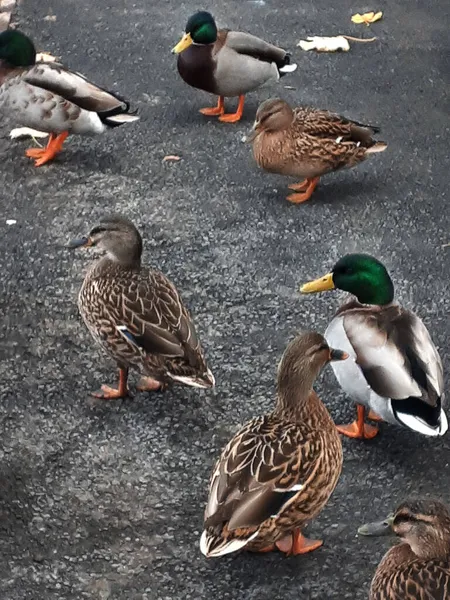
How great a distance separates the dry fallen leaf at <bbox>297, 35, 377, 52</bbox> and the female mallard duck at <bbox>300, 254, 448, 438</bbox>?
3513 mm

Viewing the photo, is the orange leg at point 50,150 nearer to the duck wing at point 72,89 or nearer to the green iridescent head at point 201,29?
the duck wing at point 72,89

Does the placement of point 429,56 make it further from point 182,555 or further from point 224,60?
point 182,555

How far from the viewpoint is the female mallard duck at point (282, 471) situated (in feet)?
9.78

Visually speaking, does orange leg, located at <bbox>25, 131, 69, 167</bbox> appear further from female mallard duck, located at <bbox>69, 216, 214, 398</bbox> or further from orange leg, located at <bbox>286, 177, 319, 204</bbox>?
female mallard duck, located at <bbox>69, 216, 214, 398</bbox>

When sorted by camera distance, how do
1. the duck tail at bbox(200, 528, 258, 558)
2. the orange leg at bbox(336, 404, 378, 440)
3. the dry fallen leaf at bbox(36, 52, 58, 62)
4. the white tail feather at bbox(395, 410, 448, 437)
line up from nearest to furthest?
the duck tail at bbox(200, 528, 258, 558) → the white tail feather at bbox(395, 410, 448, 437) → the orange leg at bbox(336, 404, 378, 440) → the dry fallen leaf at bbox(36, 52, 58, 62)

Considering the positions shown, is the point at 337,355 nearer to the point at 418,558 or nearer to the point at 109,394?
the point at 418,558

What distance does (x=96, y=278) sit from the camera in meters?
3.98

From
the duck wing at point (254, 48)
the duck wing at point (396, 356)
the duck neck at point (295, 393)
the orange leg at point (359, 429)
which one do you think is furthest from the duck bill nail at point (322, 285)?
the duck wing at point (254, 48)

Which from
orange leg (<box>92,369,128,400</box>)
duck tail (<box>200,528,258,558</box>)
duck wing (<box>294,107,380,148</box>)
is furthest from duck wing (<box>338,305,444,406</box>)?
duck wing (<box>294,107,380,148</box>)

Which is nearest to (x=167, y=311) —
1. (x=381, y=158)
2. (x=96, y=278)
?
(x=96, y=278)

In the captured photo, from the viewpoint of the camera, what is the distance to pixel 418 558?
281cm

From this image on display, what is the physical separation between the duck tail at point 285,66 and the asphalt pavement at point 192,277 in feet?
0.60

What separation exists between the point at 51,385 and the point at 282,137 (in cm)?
207

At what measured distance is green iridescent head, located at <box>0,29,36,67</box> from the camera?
570 centimetres
